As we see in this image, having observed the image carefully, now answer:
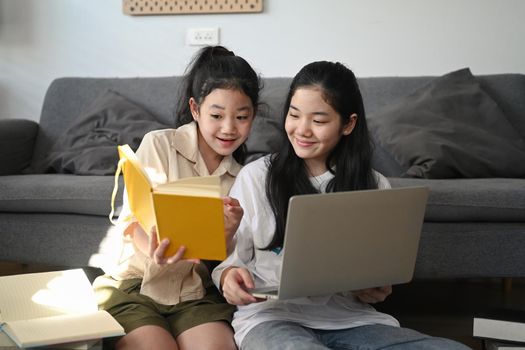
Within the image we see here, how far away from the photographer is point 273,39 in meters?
3.17

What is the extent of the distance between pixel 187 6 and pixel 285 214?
1.96m

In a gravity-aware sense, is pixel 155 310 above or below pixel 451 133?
below

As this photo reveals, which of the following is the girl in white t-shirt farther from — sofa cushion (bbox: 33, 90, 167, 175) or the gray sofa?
sofa cushion (bbox: 33, 90, 167, 175)

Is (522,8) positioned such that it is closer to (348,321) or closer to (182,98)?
(182,98)

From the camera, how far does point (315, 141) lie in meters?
1.53

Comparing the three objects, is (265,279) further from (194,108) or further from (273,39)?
(273,39)

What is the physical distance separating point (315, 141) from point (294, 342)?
47 cm

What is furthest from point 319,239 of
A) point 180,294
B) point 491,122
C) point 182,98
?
point 491,122

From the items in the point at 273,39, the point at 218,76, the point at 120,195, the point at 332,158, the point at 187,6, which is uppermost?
the point at 187,6

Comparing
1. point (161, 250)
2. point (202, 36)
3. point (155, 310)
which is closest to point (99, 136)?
point (202, 36)

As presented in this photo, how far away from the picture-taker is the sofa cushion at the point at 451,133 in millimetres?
2416

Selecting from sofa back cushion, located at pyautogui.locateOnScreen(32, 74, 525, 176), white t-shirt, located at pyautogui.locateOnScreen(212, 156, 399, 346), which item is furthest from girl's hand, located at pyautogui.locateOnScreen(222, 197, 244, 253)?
sofa back cushion, located at pyautogui.locateOnScreen(32, 74, 525, 176)

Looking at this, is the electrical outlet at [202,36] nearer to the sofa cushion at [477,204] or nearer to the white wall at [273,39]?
the white wall at [273,39]

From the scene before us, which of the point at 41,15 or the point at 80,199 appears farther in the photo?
the point at 41,15
